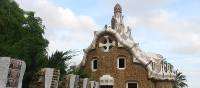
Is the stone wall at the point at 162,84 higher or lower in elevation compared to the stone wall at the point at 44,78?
higher

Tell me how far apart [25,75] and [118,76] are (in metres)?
13.3

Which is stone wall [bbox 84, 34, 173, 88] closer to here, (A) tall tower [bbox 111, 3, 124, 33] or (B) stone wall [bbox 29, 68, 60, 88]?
(A) tall tower [bbox 111, 3, 124, 33]

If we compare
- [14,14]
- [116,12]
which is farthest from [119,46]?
[14,14]

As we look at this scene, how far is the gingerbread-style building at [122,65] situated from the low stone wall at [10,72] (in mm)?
14539

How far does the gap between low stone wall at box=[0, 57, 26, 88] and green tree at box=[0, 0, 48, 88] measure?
4.71 ft

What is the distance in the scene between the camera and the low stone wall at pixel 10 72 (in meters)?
14.0

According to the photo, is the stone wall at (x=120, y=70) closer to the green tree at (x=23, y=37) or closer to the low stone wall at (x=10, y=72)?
the green tree at (x=23, y=37)

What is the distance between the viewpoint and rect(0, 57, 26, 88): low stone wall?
1400 centimetres

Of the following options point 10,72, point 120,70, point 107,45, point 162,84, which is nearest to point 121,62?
point 120,70

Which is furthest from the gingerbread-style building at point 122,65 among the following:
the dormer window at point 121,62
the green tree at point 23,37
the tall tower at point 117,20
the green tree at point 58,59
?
the green tree at point 58,59

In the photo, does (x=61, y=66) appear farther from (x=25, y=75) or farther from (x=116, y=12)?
(x=116, y=12)

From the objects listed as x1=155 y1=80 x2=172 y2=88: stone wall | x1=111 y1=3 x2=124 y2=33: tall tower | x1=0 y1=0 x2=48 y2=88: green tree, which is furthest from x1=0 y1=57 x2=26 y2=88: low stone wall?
x1=111 y1=3 x2=124 y2=33: tall tower

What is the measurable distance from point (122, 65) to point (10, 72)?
51.4 feet

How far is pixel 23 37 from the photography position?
66.5 feet
